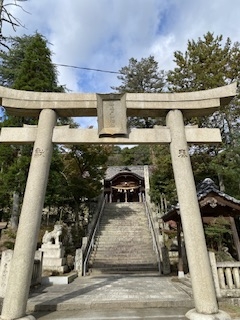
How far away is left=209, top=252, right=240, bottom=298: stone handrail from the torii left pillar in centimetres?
456

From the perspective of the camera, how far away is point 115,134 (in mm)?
5496

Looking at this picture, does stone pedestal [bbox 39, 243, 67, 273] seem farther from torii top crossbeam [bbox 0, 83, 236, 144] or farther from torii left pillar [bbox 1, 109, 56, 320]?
torii top crossbeam [bbox 0, 83, 236, 144]

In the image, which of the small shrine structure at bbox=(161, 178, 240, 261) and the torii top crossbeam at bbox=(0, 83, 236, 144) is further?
the small shrine structure at bbox=(161, 178, 240, 261)

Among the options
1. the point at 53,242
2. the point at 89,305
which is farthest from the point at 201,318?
the point at 53,242

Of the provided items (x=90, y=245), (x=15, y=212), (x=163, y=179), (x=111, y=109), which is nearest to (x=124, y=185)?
(x=163, y=179)

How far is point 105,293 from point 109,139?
419 cm

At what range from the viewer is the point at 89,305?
5199 mm

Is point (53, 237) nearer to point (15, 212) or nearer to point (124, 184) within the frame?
point (15, 212)

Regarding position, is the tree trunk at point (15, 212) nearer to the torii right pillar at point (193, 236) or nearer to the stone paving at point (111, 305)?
the stone paving at point (111, 305)

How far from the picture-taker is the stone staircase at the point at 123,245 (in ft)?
38.6

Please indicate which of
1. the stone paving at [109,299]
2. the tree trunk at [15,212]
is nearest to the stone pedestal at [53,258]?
the stone paving at [109,299]

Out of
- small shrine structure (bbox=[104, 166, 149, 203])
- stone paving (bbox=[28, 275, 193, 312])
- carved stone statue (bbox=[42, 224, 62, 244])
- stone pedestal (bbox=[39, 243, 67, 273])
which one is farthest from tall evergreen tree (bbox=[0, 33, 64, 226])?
small shrine structure (bbox=[104, 166, 149, 203])

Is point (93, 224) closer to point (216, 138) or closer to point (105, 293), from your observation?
point (105, 293)

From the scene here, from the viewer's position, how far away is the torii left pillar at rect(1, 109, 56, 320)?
4211 mm
